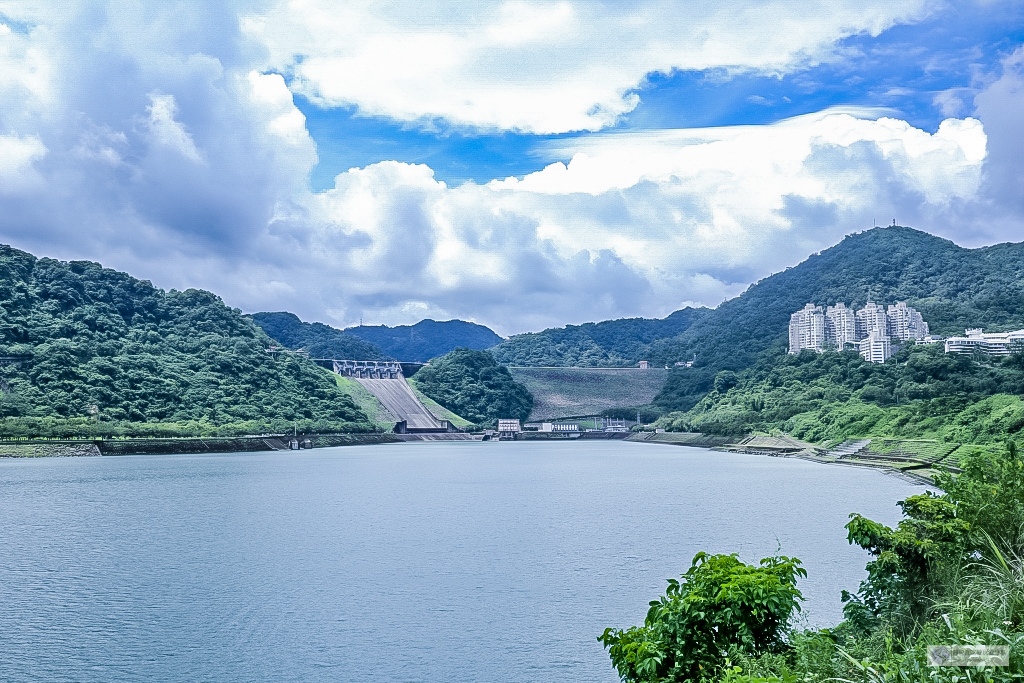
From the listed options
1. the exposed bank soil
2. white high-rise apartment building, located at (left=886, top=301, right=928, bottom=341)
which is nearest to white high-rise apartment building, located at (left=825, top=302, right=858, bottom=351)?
white high-rise apartment building, located at (left=886, top=301, right=928, bottom=341)

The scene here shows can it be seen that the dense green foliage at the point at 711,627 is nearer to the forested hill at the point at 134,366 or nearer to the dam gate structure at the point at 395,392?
the forested hill at the point at 134,366

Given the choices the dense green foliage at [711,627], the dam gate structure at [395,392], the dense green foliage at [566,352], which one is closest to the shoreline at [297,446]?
the dam gate structure at [395,392]

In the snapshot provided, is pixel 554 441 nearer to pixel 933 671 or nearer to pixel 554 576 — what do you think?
pixel 554 576

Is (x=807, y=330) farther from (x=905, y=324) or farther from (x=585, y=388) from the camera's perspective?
(x=585, y=388)

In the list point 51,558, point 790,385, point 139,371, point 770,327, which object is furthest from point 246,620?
point 770,327

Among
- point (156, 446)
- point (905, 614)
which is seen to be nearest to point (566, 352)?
point (156, 446)

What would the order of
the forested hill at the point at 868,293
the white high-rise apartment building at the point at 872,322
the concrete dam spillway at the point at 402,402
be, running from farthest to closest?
1. the forested hill at the point at 868,293
2. the concrete dam spillway at the point at 402,402
3. the white high-rise apartment building at the point at 872,322

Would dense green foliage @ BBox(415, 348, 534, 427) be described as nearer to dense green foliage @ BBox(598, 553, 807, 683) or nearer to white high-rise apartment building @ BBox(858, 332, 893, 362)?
white high-rise apartment building @ BBox(858, 332, 893, 362)
